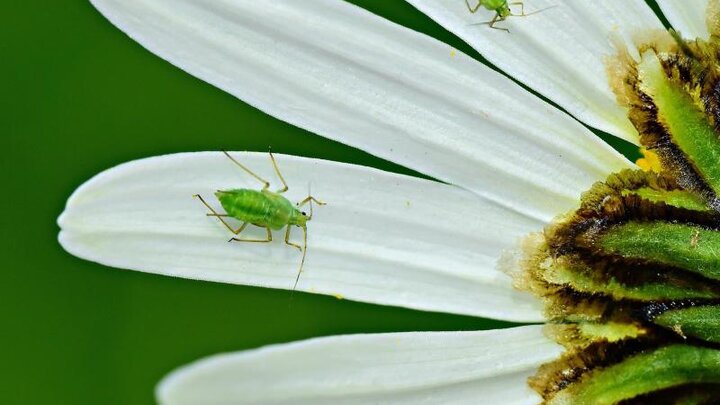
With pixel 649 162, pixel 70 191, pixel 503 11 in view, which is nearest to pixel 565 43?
pixel 503 11

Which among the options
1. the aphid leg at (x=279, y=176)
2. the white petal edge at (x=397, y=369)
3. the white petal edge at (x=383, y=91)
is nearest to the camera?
the white petal edge at (x=397, y=369)

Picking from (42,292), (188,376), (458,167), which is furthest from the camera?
(42,292)

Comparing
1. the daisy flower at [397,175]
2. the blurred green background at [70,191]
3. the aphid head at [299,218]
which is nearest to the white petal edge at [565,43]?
the daisy flower at [397,175]

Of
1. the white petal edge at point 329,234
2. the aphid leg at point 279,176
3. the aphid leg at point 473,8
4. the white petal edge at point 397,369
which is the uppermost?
the aphid leg at point 473,8

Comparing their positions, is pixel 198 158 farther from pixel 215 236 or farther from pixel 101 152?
pixel 101 152

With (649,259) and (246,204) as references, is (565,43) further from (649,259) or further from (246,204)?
(246,204)

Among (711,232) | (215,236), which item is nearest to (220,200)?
(215,236)

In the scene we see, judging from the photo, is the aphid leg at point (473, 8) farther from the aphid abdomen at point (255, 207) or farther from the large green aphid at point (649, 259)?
the aphid abdomen at point (255, 207)
